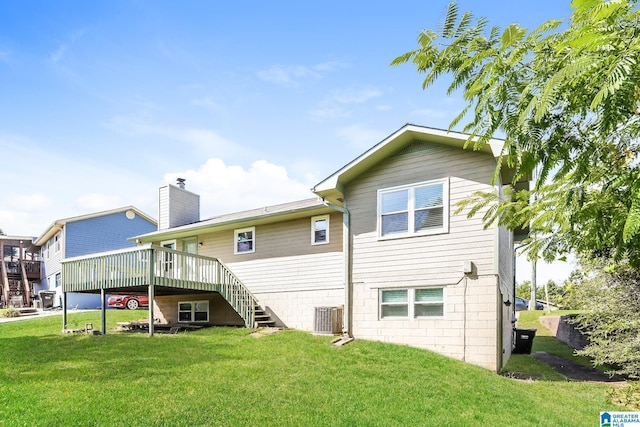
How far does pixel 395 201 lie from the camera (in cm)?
1211

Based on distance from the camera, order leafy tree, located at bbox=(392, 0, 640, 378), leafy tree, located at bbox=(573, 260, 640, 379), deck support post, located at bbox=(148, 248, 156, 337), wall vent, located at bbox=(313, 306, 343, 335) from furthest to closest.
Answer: deck support post, located at bbox=(148, 248, 156, 337) < wall vent, located at bbox=(313, 306, 343, 335) < leafy tree, located at bbox=(573, 260, 640, 379) < leafy tree, located at bbox=(392, 0, 640, 378)

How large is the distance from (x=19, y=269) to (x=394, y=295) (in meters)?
30.7

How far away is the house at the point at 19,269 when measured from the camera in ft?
98.1

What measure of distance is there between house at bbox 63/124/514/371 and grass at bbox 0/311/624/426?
1004 mm

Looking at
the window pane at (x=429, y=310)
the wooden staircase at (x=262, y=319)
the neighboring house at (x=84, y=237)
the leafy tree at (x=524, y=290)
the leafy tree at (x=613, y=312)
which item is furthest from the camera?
the leafy tree at (x=524, y=290)

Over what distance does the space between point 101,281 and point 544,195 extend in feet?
44.5

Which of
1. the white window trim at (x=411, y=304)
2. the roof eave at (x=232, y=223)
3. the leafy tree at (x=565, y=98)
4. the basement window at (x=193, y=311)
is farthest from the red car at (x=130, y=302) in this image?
the leafy tree at (x=565, y=98)

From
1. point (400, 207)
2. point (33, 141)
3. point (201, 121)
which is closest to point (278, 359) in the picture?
point (400, 207)

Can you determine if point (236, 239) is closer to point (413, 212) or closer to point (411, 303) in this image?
point (413, 212)

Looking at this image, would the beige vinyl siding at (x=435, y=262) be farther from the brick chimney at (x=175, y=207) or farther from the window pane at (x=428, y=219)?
the brick chimney at (x=175, y=207)

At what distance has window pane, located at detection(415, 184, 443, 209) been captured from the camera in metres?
11.5

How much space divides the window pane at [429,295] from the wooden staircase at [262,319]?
5.50m

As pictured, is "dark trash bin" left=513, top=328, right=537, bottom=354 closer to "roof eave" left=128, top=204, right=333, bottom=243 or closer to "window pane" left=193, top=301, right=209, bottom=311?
"roof eave" left=128, top=204, right=333, bottom=243

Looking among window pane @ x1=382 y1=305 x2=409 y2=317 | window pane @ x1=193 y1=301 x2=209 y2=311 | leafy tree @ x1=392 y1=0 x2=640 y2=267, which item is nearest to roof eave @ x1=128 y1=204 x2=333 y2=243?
window pane @ x1=193 y1=301 x2=209 y2=311
